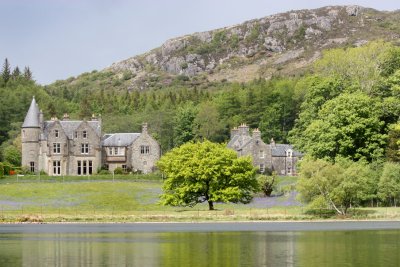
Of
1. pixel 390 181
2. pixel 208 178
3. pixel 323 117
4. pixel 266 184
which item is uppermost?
pixel 323 117

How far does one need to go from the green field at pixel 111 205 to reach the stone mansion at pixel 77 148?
10.5 m

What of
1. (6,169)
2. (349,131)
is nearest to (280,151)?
(349,131)

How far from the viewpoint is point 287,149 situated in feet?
393

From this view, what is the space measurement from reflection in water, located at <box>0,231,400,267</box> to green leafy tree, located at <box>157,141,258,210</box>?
22.1m

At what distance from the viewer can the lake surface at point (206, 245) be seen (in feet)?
138

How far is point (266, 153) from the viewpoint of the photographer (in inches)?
4656

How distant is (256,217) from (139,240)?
22.8 meters

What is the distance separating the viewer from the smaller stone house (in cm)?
11938

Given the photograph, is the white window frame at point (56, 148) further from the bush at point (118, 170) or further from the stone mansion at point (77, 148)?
the bush at point (118, 170)

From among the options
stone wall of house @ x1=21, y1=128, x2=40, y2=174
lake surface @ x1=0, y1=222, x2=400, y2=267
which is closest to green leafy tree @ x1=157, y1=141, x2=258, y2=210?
lake surface @ x1=0, y1=222, x2=400, y2=267

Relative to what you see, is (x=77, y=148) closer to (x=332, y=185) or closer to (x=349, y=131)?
(x=349, y=131)

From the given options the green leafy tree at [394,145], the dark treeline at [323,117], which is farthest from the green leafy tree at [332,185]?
the green leafy tree at [394,145]

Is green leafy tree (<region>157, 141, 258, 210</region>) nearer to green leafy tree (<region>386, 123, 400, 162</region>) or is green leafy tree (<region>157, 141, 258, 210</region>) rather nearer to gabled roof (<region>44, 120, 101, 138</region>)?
green leafy tree (<region>386, 123, 400, 162</region>)

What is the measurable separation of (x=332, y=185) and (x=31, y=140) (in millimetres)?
52517
